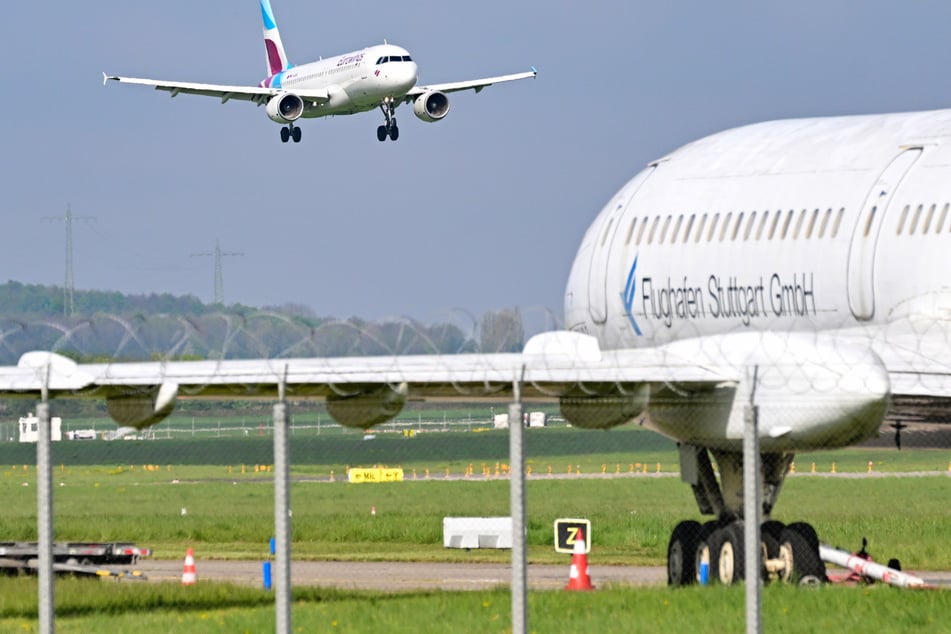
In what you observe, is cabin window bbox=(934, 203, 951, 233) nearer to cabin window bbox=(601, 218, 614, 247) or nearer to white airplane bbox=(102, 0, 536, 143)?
cabin window bbox=(601, 218, 614, 247)

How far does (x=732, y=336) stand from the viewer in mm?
19062

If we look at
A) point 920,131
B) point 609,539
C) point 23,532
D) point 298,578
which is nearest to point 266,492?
point 23,532

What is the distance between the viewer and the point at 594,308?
28.1m

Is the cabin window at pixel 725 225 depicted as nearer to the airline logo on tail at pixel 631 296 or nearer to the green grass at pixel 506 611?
the airline logo on tail at pixel 631 296

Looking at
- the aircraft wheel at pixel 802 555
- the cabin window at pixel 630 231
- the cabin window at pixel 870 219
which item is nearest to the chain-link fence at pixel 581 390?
the aircraft wheel at pixel 802 555

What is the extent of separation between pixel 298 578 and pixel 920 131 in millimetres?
12292

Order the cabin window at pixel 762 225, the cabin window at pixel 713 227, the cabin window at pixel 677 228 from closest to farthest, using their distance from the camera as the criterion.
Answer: the cabin window at pixel 762 225, the cabin window at pixel 713 227, the cabin window at pixel 677 228

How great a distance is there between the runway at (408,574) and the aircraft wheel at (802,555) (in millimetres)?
5488

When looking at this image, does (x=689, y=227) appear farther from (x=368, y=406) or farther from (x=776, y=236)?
(x=368, y=406)

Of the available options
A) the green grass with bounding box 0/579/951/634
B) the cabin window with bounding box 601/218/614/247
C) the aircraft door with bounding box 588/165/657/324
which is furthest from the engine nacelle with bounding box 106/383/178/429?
the cabin window with bounding box 601/218/614/247

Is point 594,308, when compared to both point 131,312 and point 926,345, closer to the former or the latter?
point 926,345

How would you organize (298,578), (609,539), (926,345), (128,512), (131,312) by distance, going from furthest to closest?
1. (128,512)
2. (609,539)
3. (298,578)
4. (926,345)
5. (131,312)

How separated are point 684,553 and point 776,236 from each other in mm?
3603

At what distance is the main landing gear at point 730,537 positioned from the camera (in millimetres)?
21875
